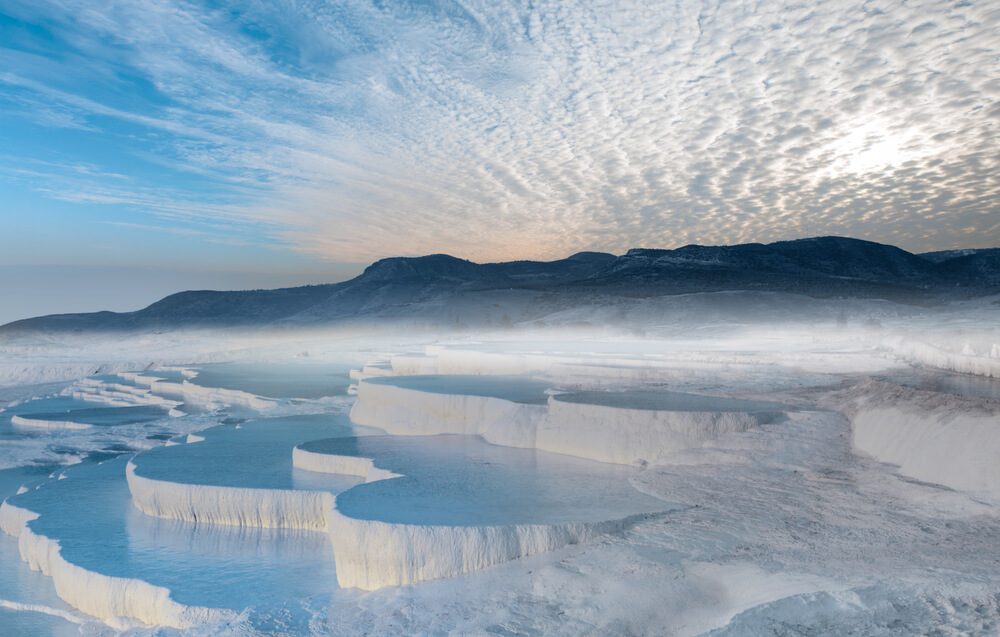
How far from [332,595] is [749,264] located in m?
124

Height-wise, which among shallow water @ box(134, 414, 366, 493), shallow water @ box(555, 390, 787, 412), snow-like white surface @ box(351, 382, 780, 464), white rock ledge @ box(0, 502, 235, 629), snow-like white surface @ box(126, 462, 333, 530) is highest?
shallow water @ box(555, 390, 787, 412)

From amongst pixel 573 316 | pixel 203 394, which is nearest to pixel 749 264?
pixel 573 316

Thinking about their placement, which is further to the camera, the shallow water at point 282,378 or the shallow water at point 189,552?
the shallow water at point 282,378

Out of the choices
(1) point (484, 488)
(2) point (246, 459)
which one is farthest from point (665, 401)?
(2) point (246, 459)

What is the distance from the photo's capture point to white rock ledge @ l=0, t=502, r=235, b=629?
233 inches

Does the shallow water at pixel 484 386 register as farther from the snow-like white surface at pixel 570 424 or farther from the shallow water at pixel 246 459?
the shallow water at pixel 246 459

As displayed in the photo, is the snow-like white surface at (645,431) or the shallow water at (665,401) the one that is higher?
the shallow water at (665,401)

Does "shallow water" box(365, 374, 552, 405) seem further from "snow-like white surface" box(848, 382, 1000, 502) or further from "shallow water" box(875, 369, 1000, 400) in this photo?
"shallow water" box(875, 369, 1000, 400)

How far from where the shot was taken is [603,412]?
9.66 m

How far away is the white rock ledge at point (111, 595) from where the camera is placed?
5910mm

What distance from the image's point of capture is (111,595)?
6.47m

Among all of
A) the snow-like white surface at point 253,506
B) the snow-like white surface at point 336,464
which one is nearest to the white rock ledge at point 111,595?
the snow-like white surface at point 253,506

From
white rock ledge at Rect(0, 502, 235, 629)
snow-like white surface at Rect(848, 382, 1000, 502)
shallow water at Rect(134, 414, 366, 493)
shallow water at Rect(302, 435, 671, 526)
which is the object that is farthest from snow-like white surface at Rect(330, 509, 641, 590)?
snow-like white surface at Rect(848, 382, 1000, 502)

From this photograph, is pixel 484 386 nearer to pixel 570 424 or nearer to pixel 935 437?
pixel 570 424
